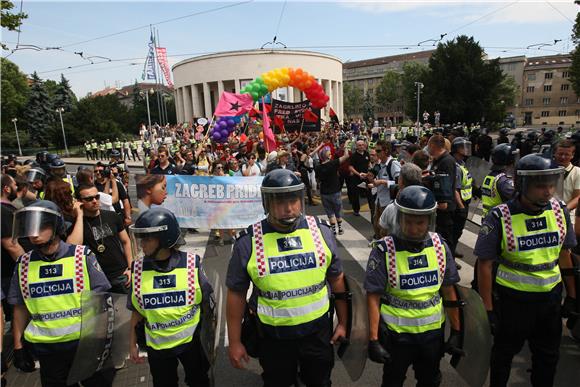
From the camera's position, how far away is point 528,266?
2844 mm

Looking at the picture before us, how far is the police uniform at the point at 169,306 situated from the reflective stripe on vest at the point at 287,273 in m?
0.53

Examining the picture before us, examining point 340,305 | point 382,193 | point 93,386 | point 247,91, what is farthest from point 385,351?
point 247,91

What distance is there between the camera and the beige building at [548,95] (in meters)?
80.6

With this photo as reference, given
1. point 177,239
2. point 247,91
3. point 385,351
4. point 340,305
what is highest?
point 247,91

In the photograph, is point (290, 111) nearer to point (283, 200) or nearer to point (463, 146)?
point (463, 146)

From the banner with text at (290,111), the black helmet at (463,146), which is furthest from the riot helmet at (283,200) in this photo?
the banner with text at (290,111)

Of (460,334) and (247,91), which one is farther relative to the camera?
(247,91)

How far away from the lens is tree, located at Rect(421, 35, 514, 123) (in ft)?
144

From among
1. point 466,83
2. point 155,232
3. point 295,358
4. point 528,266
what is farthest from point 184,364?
point 466,83

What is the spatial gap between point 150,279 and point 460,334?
7.43 ft

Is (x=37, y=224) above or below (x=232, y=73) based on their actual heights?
below

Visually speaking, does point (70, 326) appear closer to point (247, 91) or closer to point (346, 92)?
point (247, 91)

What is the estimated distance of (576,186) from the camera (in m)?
4.62

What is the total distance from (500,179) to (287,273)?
Result: 3.41m
